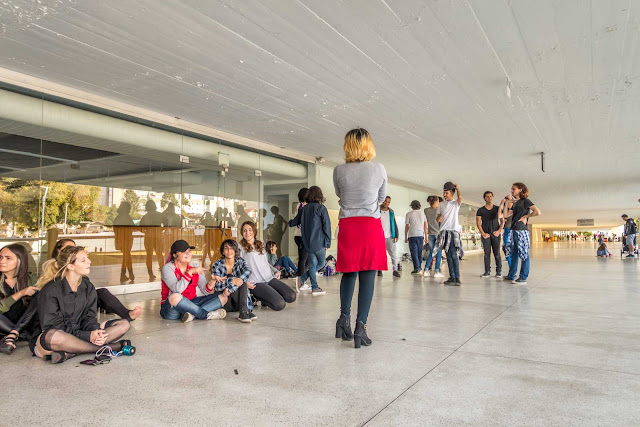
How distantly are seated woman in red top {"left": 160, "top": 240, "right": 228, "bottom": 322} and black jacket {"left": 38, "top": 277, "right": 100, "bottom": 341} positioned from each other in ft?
3.20

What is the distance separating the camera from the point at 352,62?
4973 mm

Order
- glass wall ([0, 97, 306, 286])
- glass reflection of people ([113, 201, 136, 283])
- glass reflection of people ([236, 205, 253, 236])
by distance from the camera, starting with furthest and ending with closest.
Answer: glass reflection of people ([236, 205, 253, 236]) → glass reflection of people ([113, 201, 136, 283]) → glass wall ([0, 97, 306, 286])

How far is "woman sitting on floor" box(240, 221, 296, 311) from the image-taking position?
186 inches

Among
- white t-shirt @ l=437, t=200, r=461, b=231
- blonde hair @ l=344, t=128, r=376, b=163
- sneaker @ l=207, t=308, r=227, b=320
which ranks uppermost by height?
blonde hair @ l=344, t=128, r=376, b=163

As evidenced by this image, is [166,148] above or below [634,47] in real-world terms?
below

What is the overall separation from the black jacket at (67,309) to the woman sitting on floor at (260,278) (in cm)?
170

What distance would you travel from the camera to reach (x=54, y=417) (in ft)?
6.29

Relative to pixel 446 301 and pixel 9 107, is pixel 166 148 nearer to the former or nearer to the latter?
pixel 9 107

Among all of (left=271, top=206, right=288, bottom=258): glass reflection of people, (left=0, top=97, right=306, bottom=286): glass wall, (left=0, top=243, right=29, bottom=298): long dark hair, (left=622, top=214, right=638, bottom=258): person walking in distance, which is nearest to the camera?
(left=0, top=243, right=29, bottom=298): long dark hair

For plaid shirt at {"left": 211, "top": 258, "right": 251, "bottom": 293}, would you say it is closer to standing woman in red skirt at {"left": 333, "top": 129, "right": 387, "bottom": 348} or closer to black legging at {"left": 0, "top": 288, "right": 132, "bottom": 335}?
black legging at {"left": 0, "top": 288, "right": 132, "bottom": 335}

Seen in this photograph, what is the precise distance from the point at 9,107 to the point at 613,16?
669 centimetres

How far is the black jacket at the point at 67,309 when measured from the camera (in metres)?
2.89

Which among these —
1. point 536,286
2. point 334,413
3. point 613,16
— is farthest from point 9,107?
point 536,286

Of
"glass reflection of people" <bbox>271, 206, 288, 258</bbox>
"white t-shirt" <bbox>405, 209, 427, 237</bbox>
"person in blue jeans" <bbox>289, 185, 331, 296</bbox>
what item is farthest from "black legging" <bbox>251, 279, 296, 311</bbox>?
"glass reflection of people" <bbox>271, 206, 288, 258</bbox>
